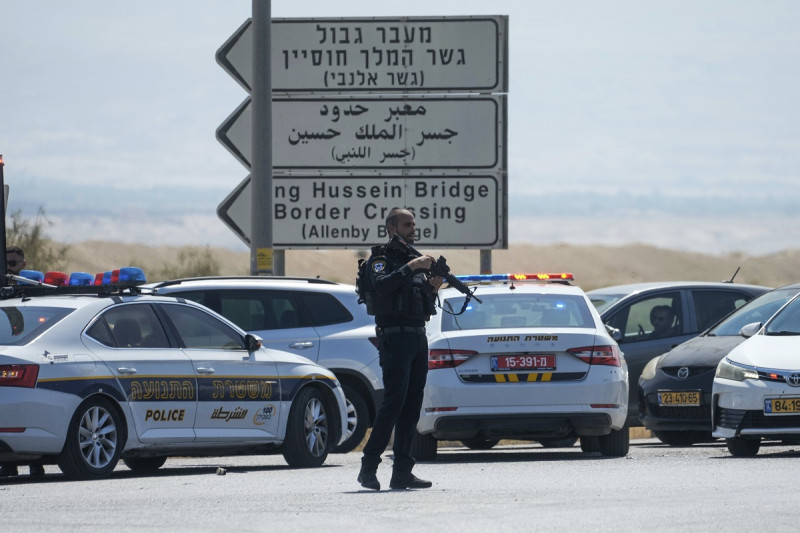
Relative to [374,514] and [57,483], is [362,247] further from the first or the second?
[374,514]

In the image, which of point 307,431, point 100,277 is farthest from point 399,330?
point 100,277

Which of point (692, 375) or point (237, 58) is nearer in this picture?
point (692, 375)

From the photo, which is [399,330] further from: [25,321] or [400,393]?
[25,321]

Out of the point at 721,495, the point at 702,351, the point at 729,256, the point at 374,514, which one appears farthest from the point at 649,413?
the point at 729,256

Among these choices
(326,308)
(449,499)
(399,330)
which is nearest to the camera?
(449,499)

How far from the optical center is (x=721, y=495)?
10.3m

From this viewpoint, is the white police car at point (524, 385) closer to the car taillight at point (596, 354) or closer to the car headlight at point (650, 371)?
the car taillight at point (596, 354)

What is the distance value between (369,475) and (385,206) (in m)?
10.4

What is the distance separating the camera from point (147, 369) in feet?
43.1

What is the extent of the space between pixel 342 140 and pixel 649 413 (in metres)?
6.65

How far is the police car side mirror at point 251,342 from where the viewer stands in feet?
46.3

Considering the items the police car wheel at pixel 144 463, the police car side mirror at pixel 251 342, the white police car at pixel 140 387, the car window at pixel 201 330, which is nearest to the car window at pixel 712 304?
the white police car at pixel 140 387

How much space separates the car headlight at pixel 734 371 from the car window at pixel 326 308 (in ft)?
13.2

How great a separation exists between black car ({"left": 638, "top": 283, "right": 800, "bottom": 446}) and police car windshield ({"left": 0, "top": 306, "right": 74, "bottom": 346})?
6.04 meters
